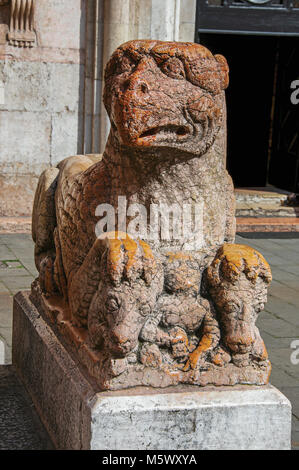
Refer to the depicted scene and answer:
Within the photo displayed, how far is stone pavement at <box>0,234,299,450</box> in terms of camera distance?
4.18m

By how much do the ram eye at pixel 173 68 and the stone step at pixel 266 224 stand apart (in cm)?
618

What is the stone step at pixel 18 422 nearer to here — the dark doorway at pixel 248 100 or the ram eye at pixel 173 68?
the ram eye at pixel 173 68

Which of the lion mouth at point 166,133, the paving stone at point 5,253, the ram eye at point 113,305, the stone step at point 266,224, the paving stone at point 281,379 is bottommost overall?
the stone step at point 266,224

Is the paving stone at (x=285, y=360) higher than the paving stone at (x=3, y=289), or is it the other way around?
the paving stone at (x=285, y=360)

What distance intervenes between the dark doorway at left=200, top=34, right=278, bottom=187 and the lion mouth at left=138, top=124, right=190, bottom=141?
9.33 m

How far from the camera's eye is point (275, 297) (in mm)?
5844

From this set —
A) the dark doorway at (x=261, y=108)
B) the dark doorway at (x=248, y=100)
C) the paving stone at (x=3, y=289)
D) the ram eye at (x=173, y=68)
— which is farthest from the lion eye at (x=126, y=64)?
the dark doorway at (x=248, y=100)

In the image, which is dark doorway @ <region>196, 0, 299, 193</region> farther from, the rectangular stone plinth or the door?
the rectangular stone plinth

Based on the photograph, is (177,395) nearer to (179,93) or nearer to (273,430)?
(273,430)

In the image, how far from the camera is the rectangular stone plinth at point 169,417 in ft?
7.98

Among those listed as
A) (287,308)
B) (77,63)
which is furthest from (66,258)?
(77,63)

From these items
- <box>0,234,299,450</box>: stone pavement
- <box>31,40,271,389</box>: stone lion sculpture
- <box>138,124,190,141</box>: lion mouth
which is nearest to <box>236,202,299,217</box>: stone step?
<box>0,234,299,450</box>: stone pavement

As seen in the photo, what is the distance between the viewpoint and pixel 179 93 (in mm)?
2537

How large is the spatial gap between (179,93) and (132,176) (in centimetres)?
36
